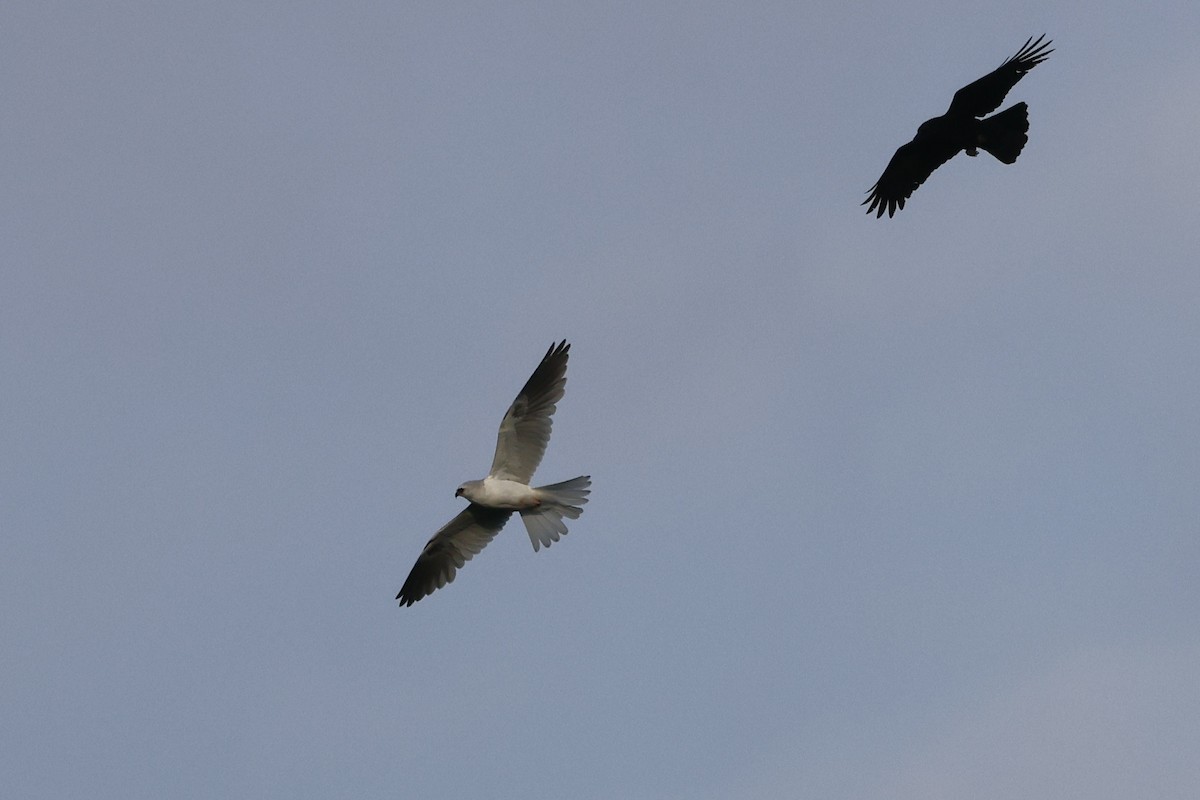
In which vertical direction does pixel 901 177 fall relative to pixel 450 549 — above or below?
above

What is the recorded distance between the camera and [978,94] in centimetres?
1992

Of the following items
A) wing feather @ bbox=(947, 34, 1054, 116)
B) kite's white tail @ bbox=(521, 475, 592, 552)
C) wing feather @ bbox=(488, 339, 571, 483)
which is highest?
wing feather @ bbox=(947, 34, 1054, 116)

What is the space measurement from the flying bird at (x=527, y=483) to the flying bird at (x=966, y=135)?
4.99 metres

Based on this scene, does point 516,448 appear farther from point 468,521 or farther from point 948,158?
point 948,158

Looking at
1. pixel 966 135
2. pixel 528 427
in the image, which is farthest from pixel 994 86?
pixel 528 427

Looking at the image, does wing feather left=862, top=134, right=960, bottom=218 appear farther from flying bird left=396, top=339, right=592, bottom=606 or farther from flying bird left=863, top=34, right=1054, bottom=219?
flying bird left=396, top=339, right=592, bottom=606

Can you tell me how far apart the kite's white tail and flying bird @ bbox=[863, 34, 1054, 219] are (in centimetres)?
575

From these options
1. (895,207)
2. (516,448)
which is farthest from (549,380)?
(895,207)

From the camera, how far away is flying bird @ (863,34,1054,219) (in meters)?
19.7

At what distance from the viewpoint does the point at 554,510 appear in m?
20.1

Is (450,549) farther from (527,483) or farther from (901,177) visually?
(901,177)

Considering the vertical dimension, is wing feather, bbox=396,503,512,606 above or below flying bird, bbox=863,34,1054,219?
below

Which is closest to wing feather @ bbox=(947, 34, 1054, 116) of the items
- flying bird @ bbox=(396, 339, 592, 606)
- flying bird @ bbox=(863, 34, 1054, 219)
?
flying bird @ bbox=(863, 34, 1054, 219)

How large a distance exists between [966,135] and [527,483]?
7.31m
